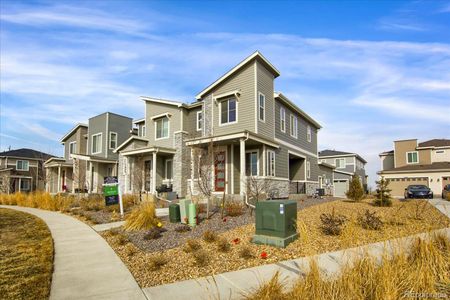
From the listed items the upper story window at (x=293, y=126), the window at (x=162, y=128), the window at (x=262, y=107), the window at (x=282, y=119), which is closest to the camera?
the window at (x=262, y=107)

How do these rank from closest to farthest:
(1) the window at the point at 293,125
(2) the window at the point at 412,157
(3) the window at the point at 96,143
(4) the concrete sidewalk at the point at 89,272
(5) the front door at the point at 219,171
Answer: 1. (4) the concrete sidewalk at the point at 89,272
2. (5) the front door at the point at 219,171
3. (1) the window at the point at 293,125
4. (3) the window at the point at 96,143
5. (2) the window at the point at 412,157

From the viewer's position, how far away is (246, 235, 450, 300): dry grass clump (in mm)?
3701

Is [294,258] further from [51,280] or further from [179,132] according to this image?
[179,132]

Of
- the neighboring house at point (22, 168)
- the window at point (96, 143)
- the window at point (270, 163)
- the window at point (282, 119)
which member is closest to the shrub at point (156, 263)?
the window at point (270, 163)

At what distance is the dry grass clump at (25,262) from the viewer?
16.8 feet

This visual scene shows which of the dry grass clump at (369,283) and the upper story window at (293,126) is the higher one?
the upper story window at (293,126)

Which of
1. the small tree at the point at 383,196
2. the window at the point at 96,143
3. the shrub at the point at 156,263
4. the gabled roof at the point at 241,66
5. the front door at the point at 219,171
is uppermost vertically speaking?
the gabled roof at the point at 241,66

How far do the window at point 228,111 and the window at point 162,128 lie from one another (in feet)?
19.5

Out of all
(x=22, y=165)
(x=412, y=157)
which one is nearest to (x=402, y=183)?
(x=412, y=157)

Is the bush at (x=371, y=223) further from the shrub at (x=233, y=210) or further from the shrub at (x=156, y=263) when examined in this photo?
the shrub at (x=156, y=263)

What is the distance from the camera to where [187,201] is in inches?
439

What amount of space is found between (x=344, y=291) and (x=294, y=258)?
3.04 metres

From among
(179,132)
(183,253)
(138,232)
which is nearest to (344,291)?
(183,253)

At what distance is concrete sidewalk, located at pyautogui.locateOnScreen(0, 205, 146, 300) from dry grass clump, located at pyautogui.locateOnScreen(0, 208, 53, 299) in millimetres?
181
